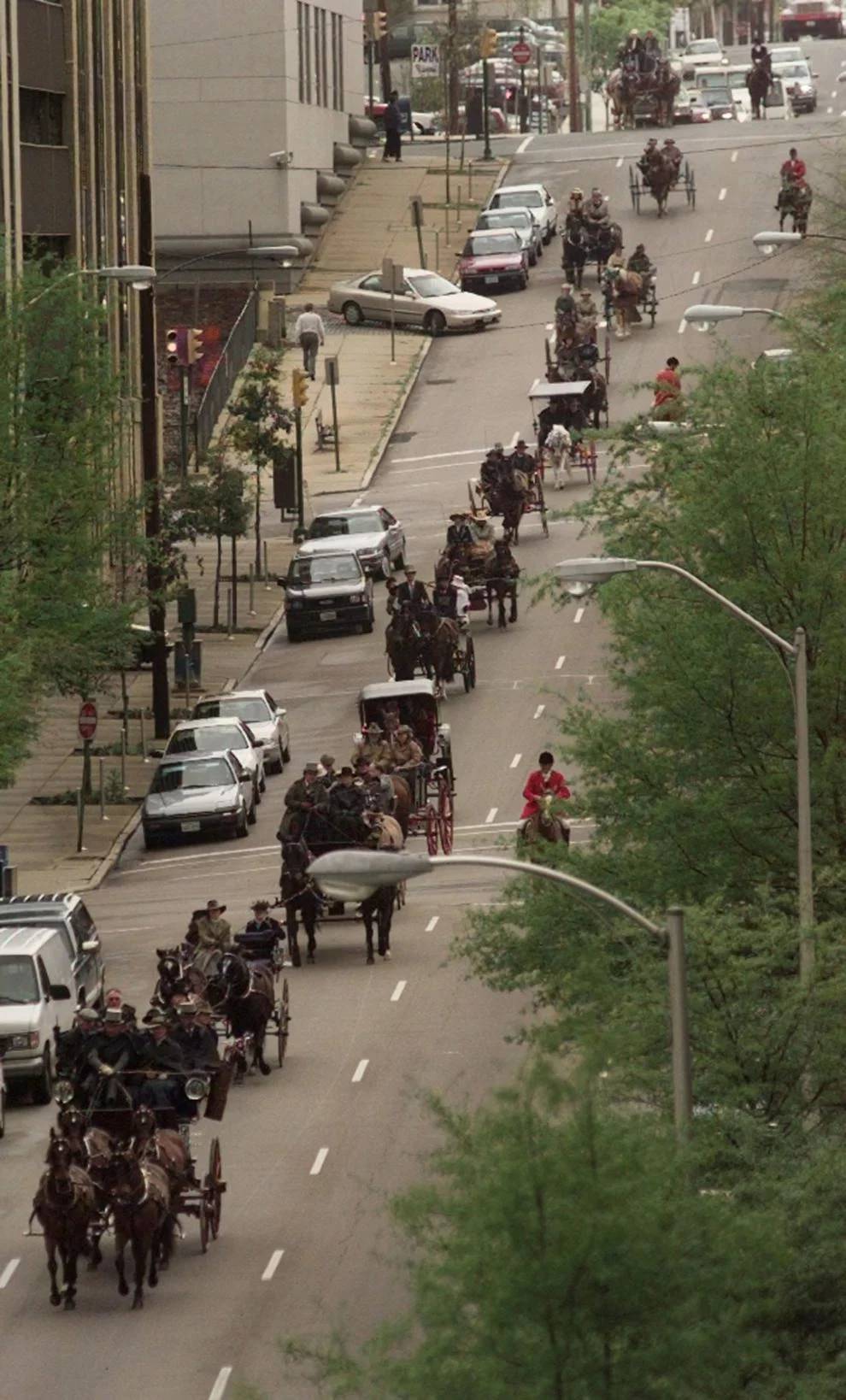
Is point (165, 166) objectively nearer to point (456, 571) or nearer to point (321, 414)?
point (321, 414)

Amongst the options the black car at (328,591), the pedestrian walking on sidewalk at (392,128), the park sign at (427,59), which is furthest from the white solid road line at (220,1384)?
the park sign at (427,59)

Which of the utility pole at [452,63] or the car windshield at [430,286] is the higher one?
the utility pole at [452,63]

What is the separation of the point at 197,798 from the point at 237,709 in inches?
157

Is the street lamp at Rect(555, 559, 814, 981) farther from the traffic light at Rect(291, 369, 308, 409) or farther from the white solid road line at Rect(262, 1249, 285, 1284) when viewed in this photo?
the traffic light at Rect(291, 369, 308, 409)

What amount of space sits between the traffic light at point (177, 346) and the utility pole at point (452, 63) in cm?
3810

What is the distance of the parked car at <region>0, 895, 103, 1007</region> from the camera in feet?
108

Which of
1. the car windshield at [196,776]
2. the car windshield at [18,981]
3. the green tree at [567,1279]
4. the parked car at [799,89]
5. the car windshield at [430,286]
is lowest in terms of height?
the car windshield at [196,776]

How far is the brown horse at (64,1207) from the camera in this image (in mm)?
23688

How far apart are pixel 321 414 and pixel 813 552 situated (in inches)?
1802

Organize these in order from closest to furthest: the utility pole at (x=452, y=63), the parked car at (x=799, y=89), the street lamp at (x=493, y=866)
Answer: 1. the street lamp at (x=493, y=866)
2. the utility pole at (x=452, y=63)
3. the parked car at (x=799, y=89)

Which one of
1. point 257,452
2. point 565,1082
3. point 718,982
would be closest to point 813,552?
point 718,982

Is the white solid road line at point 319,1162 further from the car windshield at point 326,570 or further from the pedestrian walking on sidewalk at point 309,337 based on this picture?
the pedestrian walking on sidewalk at point 309,337

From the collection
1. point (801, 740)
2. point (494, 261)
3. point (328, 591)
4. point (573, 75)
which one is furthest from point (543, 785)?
point (573, 75)

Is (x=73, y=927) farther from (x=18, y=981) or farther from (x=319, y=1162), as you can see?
(x=319, y=1162)
